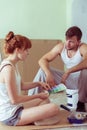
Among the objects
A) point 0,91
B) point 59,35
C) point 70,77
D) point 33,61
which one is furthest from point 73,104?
point 59,35

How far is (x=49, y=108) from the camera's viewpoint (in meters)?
1.77

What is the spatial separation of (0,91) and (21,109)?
7.5 inches

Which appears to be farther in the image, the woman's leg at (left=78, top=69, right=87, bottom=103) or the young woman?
the woman's leg at (left=78, top=69, right=87, bottom=103)

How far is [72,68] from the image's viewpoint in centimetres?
232

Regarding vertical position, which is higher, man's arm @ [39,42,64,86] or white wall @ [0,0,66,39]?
white wall @ [0,0,66,39]

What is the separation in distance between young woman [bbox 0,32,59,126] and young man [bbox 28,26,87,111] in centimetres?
49

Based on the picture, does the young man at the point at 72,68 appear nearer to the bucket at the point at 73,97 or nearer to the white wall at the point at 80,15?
the bucket at the point at 73,97

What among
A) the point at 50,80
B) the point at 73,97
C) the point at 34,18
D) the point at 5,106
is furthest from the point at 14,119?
the point at 34,18

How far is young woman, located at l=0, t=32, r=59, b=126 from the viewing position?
1.74 metres

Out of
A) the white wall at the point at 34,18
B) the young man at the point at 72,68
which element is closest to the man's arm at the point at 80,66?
the young man at the point at 72,68

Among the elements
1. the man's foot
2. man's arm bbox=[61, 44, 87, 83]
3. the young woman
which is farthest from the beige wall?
the young woman

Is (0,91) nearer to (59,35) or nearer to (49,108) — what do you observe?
(49,108)

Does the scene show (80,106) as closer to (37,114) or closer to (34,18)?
(37,114)

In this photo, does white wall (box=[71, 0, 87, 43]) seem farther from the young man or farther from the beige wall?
the young man
